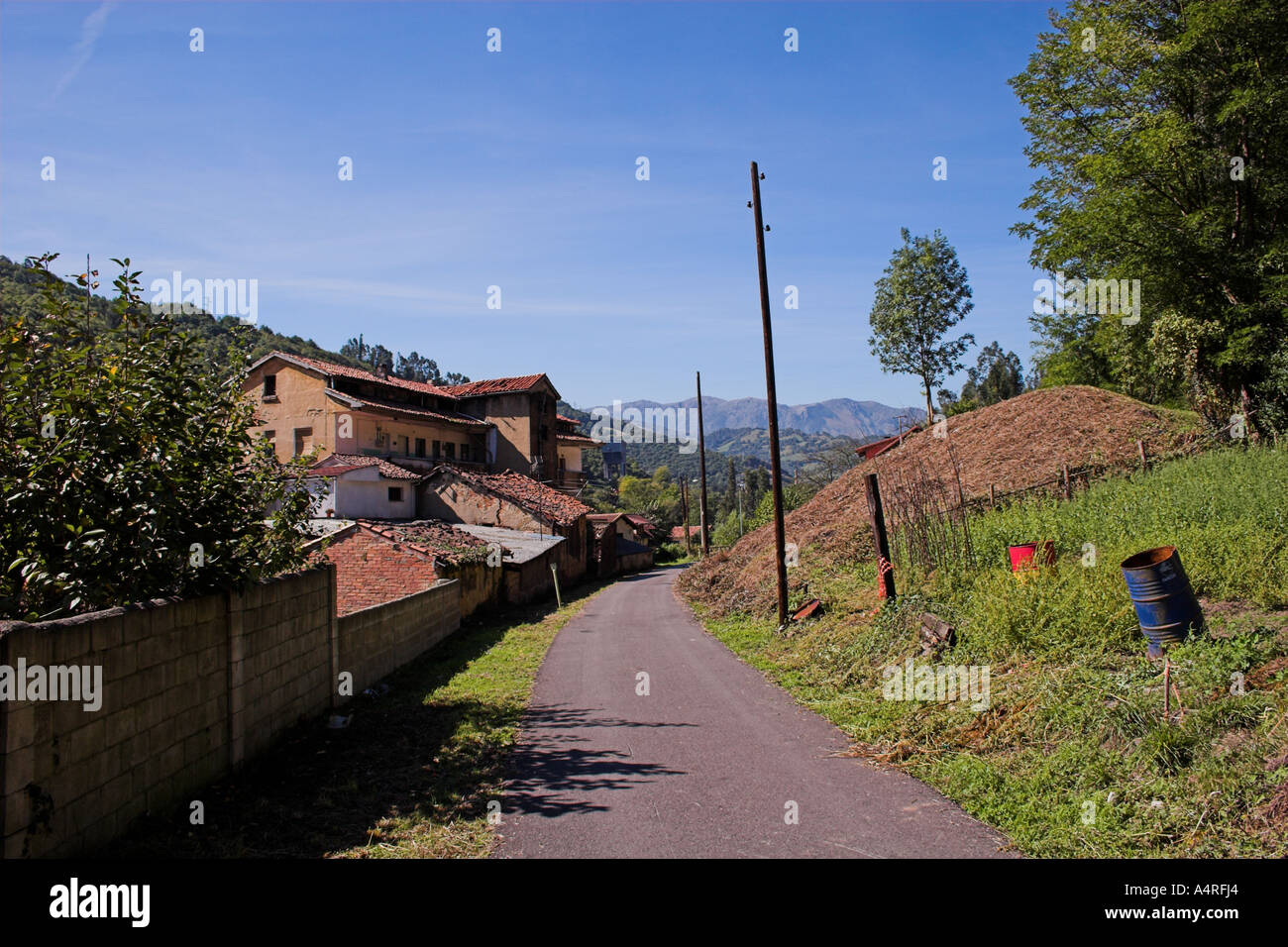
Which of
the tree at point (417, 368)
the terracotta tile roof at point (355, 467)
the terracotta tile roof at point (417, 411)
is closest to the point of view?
the terracotta tile roof at point (355, 467)

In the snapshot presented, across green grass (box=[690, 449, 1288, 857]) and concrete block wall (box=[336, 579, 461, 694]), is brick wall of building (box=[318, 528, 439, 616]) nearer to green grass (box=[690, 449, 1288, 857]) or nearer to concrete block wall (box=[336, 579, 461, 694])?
concrete block wall (box=[336, 579, 461, 694])

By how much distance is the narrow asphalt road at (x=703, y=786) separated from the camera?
5.67 m

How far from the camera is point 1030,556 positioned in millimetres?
10766

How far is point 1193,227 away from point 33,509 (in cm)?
2546

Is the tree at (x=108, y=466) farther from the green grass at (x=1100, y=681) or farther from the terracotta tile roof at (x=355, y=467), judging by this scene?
the terracotta tile roof at (x=355, y=467)

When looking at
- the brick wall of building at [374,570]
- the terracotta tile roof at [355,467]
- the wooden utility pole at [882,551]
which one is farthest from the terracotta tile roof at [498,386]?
the wooden utility pole at [882,551]

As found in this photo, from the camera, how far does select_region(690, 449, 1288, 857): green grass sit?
17.7 ft

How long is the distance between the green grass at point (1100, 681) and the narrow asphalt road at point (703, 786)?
518 mm

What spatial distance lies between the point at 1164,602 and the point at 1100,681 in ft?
3.43

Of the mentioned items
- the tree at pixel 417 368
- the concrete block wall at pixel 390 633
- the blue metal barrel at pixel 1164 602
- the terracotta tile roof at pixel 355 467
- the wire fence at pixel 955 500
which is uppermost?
the tree at pixel 417 368

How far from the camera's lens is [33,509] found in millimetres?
5891

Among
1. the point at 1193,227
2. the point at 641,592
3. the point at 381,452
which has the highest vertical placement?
the point at 1193,227
